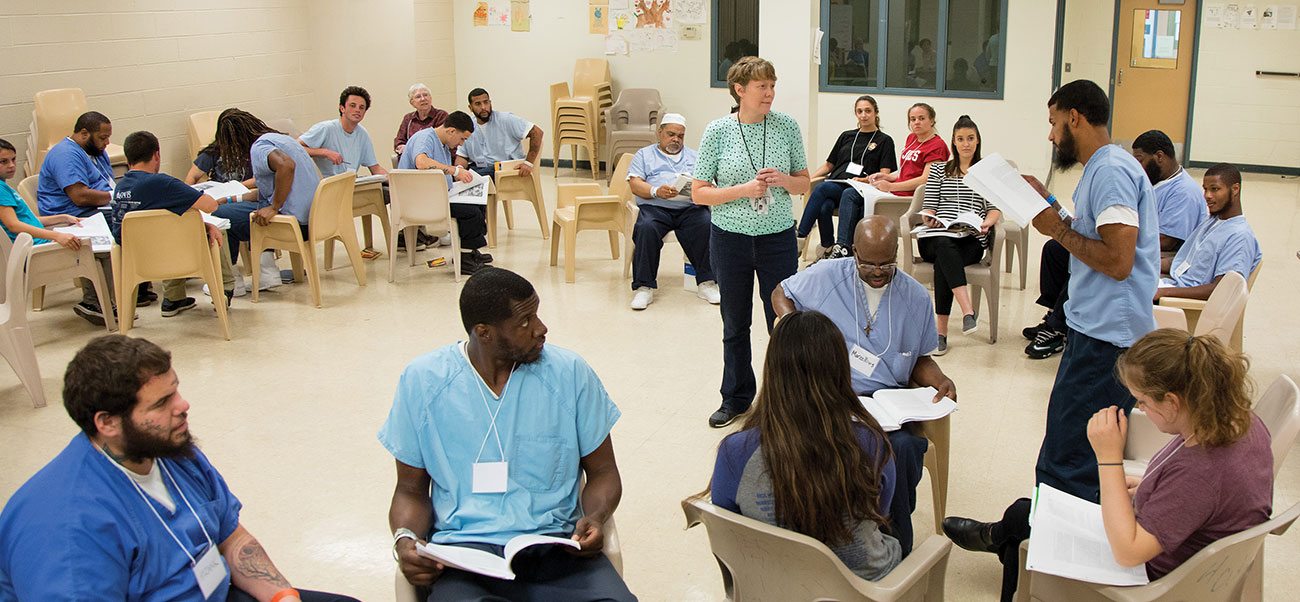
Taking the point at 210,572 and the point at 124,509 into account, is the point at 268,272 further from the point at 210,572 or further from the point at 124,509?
the point at 124,509

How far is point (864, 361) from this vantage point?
3.54 meters

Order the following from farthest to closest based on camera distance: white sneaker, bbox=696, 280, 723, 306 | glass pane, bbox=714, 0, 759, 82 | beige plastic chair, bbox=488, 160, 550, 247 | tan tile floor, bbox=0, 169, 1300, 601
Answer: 1. glass pane, bbox=714, 0, 759, 82
2. beige plastic chair, bbox=488, 160, 550, 247
3. white sneaker, bbox=696, 280, 723, 306
4. tan tile floor, bbox=0, 169, 1300, 601

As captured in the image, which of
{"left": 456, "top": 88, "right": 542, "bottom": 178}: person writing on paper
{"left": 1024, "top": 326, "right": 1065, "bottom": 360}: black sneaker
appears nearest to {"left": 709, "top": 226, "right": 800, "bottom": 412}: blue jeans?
{"left": 1024, "top": 326, "right": 1065, "bottom": 360}: black sneaker

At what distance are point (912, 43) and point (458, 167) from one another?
522 centimetres

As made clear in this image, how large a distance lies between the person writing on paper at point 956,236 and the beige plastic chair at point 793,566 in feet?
11.0

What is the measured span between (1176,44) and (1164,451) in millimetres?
9572

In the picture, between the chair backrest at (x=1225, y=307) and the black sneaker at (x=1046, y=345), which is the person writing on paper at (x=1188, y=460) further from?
the black sneaker at (x=1046, y=345)

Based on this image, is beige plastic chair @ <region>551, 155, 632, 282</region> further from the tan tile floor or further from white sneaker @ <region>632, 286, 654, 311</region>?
white sneaker @ <region>632, 286, 654, 311</region>

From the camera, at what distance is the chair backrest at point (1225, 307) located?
4.04 m

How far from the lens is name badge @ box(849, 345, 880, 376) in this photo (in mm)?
3535

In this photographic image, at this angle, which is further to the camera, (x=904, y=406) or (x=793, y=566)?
(x=904, y=406)

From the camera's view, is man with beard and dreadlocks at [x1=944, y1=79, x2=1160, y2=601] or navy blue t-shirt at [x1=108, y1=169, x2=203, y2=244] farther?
navy blue t-shirt at [x1=108, y1=169, x2=203, y2=244]

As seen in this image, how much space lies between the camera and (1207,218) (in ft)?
16.3

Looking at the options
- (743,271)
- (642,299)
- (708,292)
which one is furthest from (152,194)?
(743,271)
